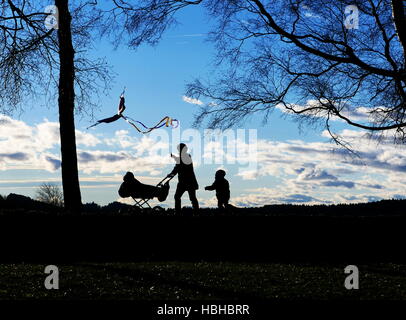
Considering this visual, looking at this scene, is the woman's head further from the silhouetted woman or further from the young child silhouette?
the young child silhouette

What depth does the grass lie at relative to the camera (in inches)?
360

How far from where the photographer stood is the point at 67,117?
18312 millimetres

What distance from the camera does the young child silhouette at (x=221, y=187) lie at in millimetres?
18141

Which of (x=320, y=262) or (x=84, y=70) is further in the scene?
(x=84, y=70)

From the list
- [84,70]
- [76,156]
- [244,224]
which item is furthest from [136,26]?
[244,224]

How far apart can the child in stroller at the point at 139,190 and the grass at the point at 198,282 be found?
4189 mm

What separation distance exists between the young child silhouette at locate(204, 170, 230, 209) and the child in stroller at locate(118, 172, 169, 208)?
1704 millimetres

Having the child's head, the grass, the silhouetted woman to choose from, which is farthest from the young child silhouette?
the grass

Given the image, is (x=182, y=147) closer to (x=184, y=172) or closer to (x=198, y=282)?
(x=184, y=172)

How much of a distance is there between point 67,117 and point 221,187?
590 centimetres

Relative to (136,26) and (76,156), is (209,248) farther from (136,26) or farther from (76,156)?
(136,26)

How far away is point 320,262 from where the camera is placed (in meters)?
14.5

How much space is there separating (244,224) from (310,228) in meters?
2.23

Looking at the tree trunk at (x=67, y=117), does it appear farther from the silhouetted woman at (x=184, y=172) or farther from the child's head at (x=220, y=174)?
the child's head at (x=220, y=174)
